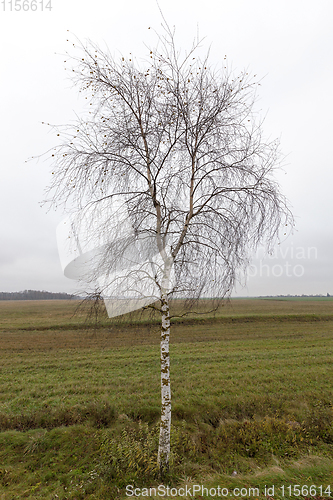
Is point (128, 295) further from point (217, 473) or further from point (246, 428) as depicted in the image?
point (246, 428)

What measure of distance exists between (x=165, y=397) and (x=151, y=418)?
418cm

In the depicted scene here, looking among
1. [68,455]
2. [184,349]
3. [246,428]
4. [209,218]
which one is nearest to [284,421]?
[246,428]

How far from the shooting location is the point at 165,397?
5727mm

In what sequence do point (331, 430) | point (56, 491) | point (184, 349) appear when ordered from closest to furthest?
point (56, 491)
point (331, 430)
point (184, 349)

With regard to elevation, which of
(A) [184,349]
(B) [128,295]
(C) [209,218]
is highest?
(C) [209,218]

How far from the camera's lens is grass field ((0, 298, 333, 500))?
5.88 m

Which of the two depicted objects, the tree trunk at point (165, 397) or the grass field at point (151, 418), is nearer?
the tree trunk at point (165, 397)

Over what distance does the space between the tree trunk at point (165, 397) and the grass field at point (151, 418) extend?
1.23 feet

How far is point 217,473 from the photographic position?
19.4 ft

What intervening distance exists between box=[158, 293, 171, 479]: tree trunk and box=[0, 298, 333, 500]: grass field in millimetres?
374

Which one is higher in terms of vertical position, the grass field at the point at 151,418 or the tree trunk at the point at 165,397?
the tree trunk at the point at 165,397

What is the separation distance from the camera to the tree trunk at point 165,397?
571cm

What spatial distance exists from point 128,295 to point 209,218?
2664 millimetres

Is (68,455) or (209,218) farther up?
(209,218)
